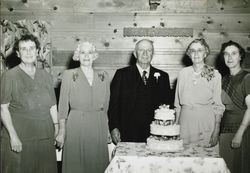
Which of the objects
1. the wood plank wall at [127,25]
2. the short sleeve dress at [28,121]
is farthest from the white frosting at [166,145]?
the wood plank wall at [127,25]

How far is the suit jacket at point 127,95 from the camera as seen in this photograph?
386 centimetres

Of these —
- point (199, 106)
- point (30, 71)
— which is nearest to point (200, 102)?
point (199, 106)

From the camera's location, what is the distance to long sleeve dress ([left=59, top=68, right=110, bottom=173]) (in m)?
3.62

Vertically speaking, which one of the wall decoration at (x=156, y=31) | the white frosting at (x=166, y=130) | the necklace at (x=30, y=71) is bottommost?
the white frosting at (x=166, y=130)

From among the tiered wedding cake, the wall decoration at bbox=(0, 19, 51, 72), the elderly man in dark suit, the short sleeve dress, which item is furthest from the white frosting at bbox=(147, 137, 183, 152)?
the wall decoration at bbox=(0, 19, 51, 72)

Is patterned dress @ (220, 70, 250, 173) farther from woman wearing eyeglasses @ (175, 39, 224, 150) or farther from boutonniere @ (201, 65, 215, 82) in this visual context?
boutonniere @ (201, 65, 215, 82)

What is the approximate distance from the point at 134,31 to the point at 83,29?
64cm

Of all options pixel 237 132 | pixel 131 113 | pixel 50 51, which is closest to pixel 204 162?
pixel 237 132

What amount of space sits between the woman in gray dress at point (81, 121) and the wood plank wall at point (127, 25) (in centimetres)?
111

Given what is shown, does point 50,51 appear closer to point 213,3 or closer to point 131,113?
point 131,113

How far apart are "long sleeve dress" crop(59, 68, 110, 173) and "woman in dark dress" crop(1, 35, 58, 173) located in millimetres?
177

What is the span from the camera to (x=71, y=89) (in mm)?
3633

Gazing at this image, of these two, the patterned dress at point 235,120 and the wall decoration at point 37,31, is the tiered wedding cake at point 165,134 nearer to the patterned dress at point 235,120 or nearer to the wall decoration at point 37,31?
the patterned dress at point 235,120

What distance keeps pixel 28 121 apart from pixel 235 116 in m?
2.01
